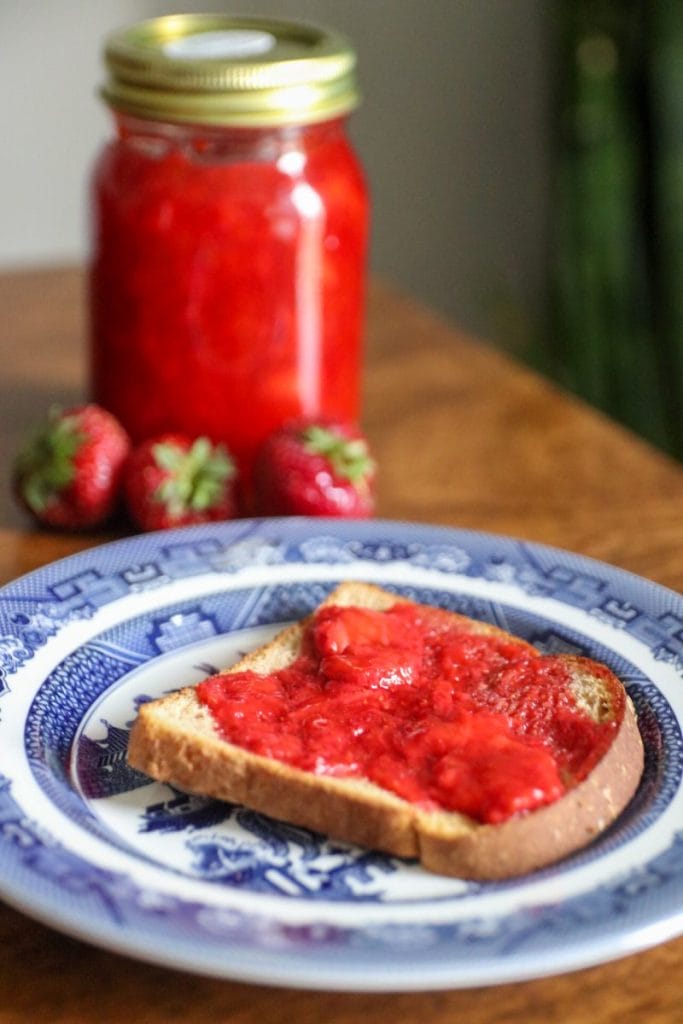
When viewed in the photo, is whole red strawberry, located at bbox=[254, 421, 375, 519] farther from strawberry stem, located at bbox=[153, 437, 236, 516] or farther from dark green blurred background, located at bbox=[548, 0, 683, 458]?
dark green blurred background, located at bbox=[548, 0, 683, 458]

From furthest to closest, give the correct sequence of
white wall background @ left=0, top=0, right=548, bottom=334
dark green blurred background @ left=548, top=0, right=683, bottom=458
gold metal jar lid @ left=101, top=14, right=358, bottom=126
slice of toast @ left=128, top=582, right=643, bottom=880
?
white wall background @ left=0, top=0, right=548, bottom=334, dark green blurred background @ left=548, top=0, right=683, bottom=458, gold metal jar lid @ left=101, top=14, right=358, bottom=126, slice of toast @ left=128, top=582, right=643, bottom=880

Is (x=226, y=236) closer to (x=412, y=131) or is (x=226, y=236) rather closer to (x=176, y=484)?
(x=176, y=484)

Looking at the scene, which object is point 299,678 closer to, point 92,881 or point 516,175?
point 92,881

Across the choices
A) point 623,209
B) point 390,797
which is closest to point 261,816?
point 390,797

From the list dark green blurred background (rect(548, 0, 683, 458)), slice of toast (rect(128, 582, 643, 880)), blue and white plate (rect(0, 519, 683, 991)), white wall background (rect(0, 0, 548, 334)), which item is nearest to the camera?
blue and white plate (rect(0, 519, 683, 991))

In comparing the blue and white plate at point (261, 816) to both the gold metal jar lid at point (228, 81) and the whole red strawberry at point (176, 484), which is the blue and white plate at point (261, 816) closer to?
the whole red strawberry at point (176, 484)

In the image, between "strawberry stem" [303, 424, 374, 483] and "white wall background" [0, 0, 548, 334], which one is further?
"white wall background" [0, 0, 548, 334]

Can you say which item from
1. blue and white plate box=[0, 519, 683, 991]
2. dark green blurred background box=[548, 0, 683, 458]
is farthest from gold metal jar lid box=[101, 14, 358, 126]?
dark green blurred background box=[548, 0, 683, 458]
